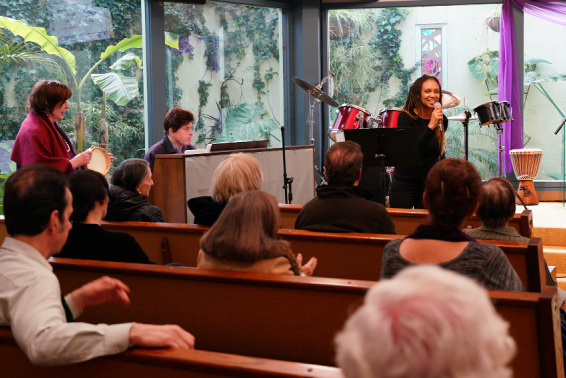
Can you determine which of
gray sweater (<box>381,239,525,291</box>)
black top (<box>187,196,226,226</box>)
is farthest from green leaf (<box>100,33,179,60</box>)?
gray sweater (<box>381,239,525,291</box>)

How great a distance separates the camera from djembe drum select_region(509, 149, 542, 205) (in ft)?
24.3

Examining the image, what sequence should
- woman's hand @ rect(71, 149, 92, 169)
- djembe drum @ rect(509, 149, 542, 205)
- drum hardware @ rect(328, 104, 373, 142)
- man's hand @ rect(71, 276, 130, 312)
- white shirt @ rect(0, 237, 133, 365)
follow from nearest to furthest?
1. white shirt @ rect(0, 237, 133, 365)
2. man's hand @ rect(71, 276, 130, 312)
3. woman's hand @ rect(71, 149, 92, 169)
4. drum hardware @ rect(328, 104, 373, 142)
5. djembe drum @ rect(509, 149, 542, 205)

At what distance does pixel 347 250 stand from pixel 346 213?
207 millimetres

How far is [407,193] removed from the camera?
4.61 m

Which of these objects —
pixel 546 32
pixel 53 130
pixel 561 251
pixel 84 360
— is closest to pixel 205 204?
pixel 53 130

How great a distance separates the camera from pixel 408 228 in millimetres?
3723

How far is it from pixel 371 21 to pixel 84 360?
7.38 metres

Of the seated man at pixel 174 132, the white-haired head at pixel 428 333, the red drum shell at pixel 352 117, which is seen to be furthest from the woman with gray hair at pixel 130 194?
the red drum shell at pixel 352 117

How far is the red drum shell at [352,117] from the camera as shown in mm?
6609

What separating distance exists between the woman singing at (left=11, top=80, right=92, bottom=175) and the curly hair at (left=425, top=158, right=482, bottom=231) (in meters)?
2.62

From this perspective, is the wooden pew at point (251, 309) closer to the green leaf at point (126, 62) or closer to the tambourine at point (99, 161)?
the tambourine at point (99, 161)

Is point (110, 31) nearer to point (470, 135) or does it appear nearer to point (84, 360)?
point (470, 135)

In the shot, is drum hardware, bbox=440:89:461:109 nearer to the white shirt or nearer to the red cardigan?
the red cardigan

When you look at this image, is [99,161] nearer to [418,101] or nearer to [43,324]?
[418,101]
